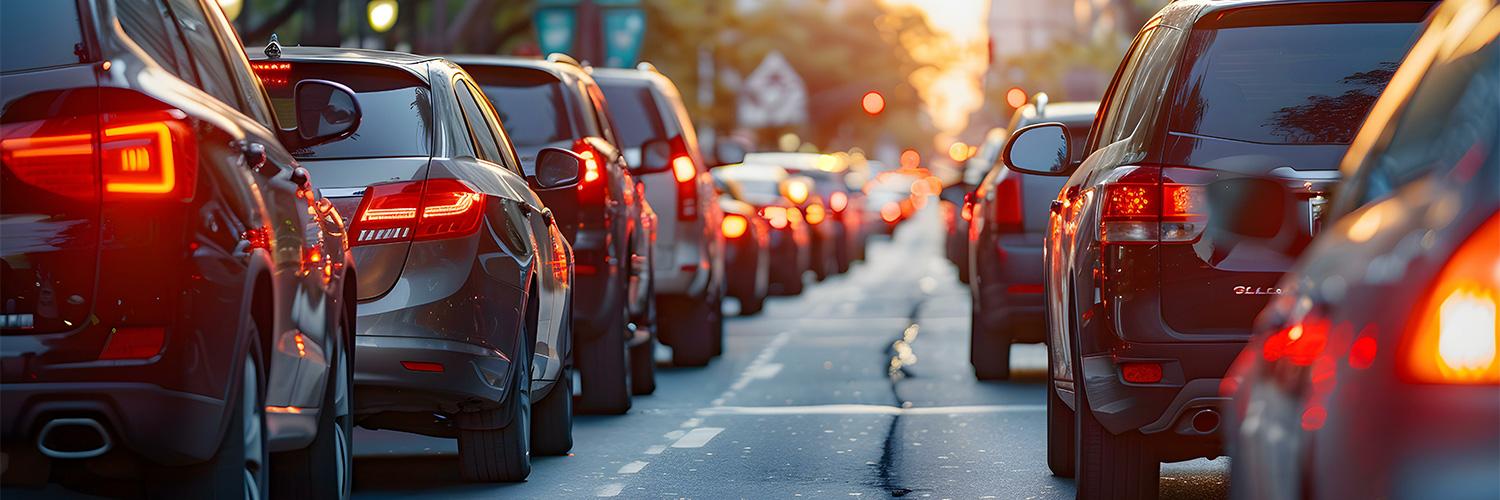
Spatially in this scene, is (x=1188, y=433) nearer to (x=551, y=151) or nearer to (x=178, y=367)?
(x=178, y=367)

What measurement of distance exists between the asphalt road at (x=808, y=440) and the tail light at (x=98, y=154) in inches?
152

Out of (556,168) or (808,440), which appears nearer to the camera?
(556,168)

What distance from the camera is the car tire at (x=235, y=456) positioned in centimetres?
579

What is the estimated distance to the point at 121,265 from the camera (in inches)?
217

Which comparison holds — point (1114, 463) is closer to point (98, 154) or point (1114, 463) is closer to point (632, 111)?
point (98, 154)

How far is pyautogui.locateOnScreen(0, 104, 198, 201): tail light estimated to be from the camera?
546cm

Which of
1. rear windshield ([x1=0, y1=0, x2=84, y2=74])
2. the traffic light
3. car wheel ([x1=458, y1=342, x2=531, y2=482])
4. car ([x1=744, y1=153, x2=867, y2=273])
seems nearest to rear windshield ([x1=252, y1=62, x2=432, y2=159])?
car wheel ([x1=458, y1=342, x2=531, y2=482])

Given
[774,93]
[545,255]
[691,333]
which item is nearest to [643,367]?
[691,333]

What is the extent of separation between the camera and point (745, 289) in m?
23.9

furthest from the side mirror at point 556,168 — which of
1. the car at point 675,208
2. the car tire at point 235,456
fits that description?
the car tire at point 235,456

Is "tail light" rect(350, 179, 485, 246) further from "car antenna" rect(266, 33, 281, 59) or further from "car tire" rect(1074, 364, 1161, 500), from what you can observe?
"car tire" rect(1074, 364, 1161, 500)

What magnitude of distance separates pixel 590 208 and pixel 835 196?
2554cm

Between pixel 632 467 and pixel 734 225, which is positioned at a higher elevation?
pixel 734 225

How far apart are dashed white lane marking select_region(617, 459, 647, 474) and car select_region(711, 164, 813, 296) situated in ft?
55.5
